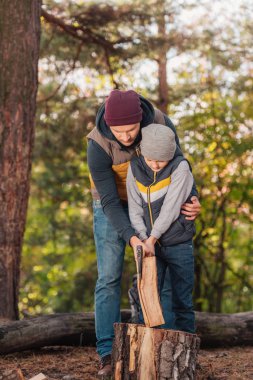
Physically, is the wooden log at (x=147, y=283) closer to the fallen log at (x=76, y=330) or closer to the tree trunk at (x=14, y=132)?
the fallen log at (x=76, y=330)

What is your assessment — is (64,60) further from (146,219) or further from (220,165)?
(146,219)

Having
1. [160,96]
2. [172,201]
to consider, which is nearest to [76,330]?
[172,201]

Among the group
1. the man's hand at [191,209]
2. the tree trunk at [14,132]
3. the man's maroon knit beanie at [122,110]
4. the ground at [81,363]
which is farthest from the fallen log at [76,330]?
the man's maroon knit beanie at [122,110]

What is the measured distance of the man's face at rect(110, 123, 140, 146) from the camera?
4000 mm

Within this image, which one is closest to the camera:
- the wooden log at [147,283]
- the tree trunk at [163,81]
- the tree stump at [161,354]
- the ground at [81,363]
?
the tree stump at [161,354]

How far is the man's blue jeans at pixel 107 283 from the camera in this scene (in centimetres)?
430

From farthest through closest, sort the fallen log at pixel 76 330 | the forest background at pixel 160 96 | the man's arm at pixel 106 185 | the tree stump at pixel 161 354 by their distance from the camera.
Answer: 1. the forest background at pixel 160 96
2. the fallen log at pixel 76 330
3. the man's arm at pixel 106 185
4. the tree stump at pixel 161 354

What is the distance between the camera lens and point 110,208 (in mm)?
4262

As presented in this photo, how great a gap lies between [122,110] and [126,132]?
Answer: 5.7 inches

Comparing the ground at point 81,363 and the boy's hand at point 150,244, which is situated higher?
the boy's hand at point 150,244

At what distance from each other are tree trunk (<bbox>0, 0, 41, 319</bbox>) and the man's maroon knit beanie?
194cm

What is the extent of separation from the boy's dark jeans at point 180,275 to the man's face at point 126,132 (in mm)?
784

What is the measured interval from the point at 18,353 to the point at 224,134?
479cm

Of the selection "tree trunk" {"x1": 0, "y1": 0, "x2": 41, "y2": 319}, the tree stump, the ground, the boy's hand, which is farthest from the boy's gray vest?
"tree trunk" {"x1": 0, "y1": 0, "x2": 41, "y2": 319}
